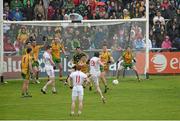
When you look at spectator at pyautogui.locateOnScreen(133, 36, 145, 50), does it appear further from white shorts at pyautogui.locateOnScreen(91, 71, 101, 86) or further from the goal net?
white shorts at pyautogui.locateOnScreen(91, 71, 101, 86)

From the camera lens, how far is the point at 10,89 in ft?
115

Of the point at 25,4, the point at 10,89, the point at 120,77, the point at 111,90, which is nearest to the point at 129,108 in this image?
the point at 111,90

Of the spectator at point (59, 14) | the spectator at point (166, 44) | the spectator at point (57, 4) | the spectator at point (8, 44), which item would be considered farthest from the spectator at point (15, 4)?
the spectator at point (166, 44)

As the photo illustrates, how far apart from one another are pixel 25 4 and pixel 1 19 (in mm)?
5545

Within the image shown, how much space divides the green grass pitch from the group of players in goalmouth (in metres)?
0.64

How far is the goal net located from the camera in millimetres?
39031

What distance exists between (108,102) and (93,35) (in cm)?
1066

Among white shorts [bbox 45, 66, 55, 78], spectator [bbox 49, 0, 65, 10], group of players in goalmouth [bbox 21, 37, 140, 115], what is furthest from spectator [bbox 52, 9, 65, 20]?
white shorts [bbox 45, 66, 55, 78]

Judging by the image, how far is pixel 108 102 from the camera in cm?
2967

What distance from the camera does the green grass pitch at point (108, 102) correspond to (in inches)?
1010

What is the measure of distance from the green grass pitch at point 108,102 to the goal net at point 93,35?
215cm

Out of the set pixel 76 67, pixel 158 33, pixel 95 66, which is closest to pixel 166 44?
pixel 158 33

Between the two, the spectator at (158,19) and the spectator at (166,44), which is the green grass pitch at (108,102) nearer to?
the spectator at (166,44)

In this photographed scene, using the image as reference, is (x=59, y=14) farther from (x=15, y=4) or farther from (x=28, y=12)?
(x=15, y=4)
